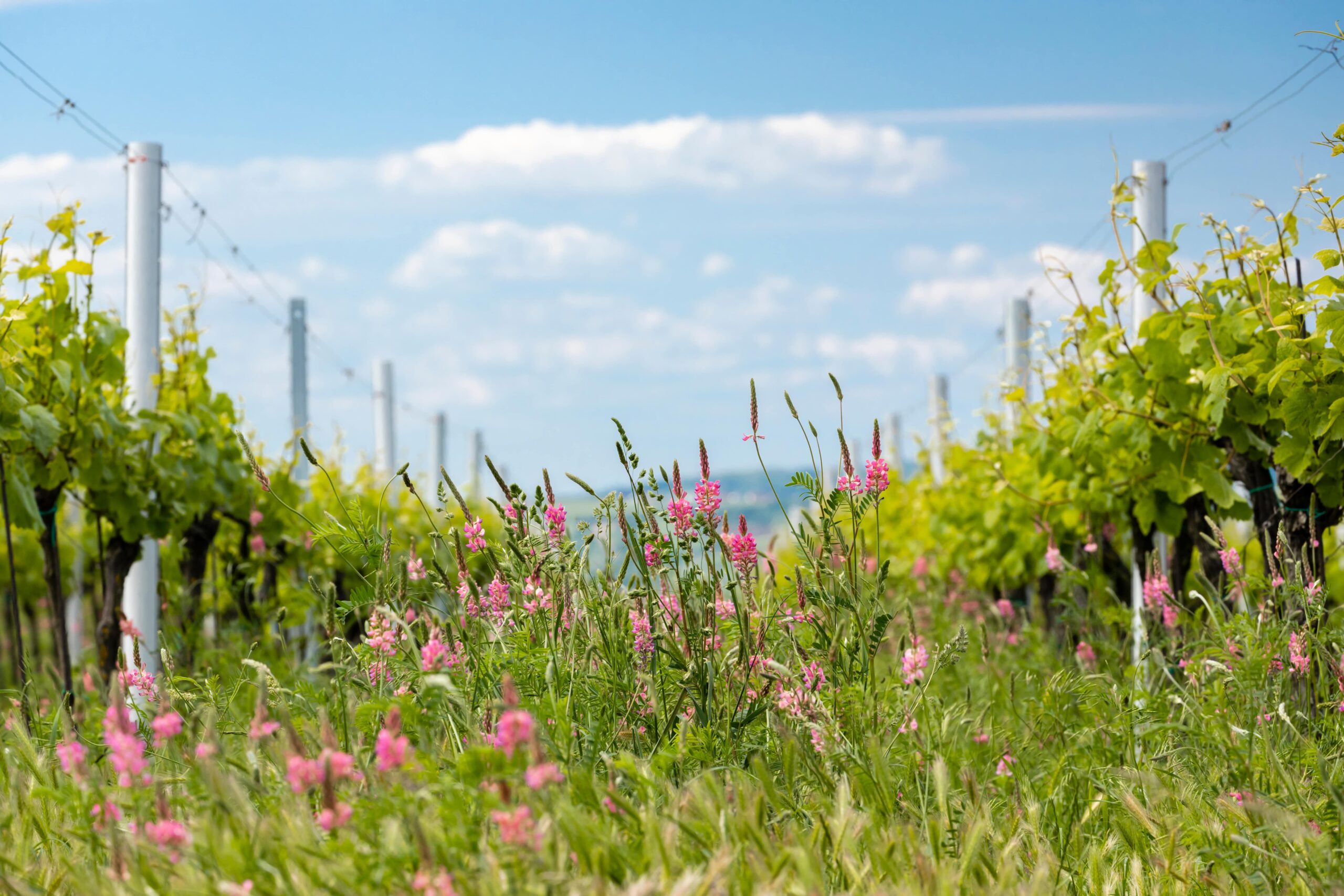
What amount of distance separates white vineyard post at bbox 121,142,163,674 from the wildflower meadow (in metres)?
0.25

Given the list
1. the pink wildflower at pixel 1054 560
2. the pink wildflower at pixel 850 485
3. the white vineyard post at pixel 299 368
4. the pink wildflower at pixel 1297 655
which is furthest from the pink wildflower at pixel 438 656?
the white vineyard post at pixel 299 368

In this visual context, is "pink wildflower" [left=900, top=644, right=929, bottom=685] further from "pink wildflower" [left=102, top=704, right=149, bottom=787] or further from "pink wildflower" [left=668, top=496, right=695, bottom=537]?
"pink wildflower" [left=102, top=704, right=149, bottom=787]

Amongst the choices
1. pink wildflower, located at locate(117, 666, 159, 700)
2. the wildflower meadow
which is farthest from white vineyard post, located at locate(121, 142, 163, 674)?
pink wildflower, located at locate(117, 666, 159, 700)

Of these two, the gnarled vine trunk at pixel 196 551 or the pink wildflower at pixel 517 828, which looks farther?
the gnarled vine trunk at pixel 196 551

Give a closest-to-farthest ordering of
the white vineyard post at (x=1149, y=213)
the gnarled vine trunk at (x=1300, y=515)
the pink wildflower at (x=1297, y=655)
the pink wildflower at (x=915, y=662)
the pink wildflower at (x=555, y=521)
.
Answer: the pink wildflower at (x=555, y=521)
the pink wildflower at (x=915, y=662)
the pink wildflower at (x=1297, y=655)
the gnarled vine trunk at (x=1300, y=515)
the white vineyard post at (x=1149, y=213)

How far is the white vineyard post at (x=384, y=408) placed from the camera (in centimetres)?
1609

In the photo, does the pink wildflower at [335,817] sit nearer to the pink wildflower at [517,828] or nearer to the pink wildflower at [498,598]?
the pink wildflower at [517,828]

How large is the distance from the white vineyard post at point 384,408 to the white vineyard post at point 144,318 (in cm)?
944

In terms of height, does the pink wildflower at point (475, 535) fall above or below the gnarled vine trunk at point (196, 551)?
above

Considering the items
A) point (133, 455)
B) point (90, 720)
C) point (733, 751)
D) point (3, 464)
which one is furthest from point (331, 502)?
point (733, 751)

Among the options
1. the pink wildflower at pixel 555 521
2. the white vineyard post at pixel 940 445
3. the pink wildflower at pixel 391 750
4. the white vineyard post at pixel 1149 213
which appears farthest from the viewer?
the white vineyard post at pixel 940 445

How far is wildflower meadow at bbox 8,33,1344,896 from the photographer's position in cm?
178

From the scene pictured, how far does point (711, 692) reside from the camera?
264 centimetres

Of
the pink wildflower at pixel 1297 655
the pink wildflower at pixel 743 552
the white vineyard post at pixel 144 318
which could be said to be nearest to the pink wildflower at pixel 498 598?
the pink wildflower at pixel 743 552
